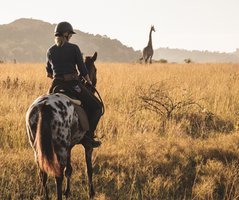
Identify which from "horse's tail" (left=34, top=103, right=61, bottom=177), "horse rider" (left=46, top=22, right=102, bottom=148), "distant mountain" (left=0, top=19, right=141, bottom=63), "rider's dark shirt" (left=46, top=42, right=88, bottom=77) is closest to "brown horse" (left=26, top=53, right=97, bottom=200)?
"horse's tail" (left=34, top=103, right=61, bottom=177)

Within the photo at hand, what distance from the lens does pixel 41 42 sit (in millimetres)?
120000

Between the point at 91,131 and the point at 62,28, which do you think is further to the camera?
the point at 91,131

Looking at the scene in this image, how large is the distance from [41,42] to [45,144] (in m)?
134

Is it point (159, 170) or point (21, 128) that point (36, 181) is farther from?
point (159, 170)

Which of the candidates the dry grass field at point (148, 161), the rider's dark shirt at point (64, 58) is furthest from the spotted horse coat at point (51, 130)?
the dry grass field at point (148, 161)

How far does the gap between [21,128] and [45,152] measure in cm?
260

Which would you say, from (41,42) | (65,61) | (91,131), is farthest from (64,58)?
(41,42)

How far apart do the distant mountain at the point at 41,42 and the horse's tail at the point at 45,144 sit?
98440 millimetres

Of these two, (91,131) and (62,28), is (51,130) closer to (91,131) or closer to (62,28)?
(91,131)

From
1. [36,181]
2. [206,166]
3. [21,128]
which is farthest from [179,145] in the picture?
[21,128]

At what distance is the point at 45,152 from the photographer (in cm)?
177

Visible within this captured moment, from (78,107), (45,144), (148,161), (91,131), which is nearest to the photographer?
(45,144)

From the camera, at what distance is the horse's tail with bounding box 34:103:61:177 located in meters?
1.77

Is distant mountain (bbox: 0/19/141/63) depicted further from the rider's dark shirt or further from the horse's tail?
the horse's tail
